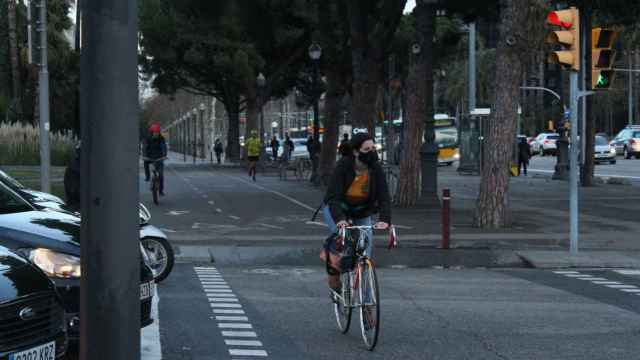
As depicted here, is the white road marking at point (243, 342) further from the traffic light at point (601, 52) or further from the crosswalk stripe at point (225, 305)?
the traffic light at point (601, 52)

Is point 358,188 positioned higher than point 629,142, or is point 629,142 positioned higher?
point 358,188

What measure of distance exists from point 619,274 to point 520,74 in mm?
5617

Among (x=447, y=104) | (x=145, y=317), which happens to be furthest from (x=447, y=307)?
(x=447, y=104)

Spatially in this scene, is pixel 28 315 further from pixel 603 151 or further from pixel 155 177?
pixel 603 151

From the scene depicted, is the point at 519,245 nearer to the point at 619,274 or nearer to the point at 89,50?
the point at 619,274

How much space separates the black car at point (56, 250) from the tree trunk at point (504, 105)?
1130 cm

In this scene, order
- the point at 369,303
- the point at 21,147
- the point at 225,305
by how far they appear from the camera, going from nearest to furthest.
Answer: the point at 369,303 → the point at 225,305 → the point at 21,147

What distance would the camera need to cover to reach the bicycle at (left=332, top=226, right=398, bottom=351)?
8453mm

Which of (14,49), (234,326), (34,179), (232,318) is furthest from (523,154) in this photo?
(234,326)

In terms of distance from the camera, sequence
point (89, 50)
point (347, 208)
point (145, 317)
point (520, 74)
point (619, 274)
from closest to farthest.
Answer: point (89, 50) → point (145, 317) → point (347, 208) → point (619, 274) → point (520, 74)

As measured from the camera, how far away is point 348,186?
9.12 meters

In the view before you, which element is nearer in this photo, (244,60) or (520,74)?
(520,74)

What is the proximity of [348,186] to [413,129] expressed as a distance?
1564cm

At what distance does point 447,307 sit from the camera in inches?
438
